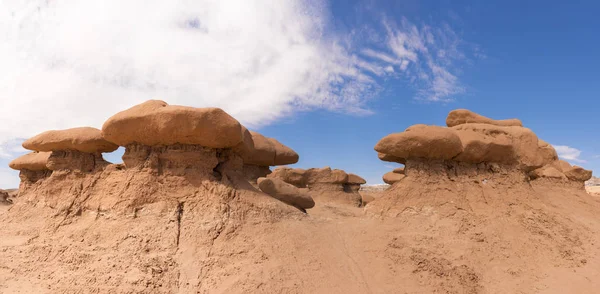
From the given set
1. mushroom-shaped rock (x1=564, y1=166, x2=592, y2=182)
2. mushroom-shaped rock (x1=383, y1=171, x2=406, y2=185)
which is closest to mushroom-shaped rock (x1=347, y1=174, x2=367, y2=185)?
mushroom-shaped rock (x1=383, y1=171, x2=406, y2=185)

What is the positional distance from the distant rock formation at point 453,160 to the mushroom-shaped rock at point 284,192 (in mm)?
1589

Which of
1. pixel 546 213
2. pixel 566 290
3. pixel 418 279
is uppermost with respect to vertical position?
pixel 546 213

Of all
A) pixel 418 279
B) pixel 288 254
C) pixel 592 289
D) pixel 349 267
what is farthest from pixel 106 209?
pixel 592 289

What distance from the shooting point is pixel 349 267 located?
596 cm

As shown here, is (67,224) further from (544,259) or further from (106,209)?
(544,259)

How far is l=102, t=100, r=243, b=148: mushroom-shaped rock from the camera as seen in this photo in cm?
595

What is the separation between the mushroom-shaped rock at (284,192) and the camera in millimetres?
8133

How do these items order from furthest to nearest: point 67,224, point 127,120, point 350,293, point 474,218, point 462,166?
point 462,166, point 474,218, point 67,224, point 127,120, point 350,293

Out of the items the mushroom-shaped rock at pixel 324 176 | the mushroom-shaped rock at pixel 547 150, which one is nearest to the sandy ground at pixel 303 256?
the mushroom-shaped rock at pixel 547 150

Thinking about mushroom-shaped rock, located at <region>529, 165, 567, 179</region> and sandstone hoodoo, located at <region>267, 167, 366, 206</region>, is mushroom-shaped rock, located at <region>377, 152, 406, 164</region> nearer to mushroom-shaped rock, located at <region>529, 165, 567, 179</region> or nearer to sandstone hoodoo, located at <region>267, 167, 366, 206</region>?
mushroom-shaped rock, located at <region>529, 165, 567, 179</region>

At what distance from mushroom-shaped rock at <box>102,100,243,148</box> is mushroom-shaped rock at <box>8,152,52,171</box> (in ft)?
18.6

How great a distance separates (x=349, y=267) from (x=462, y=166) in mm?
3605

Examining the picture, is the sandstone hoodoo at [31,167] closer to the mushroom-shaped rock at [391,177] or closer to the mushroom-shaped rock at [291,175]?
the mushroom-shaped rock at [291,175]

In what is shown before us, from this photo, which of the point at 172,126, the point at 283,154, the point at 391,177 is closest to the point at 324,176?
the point at 391,177
